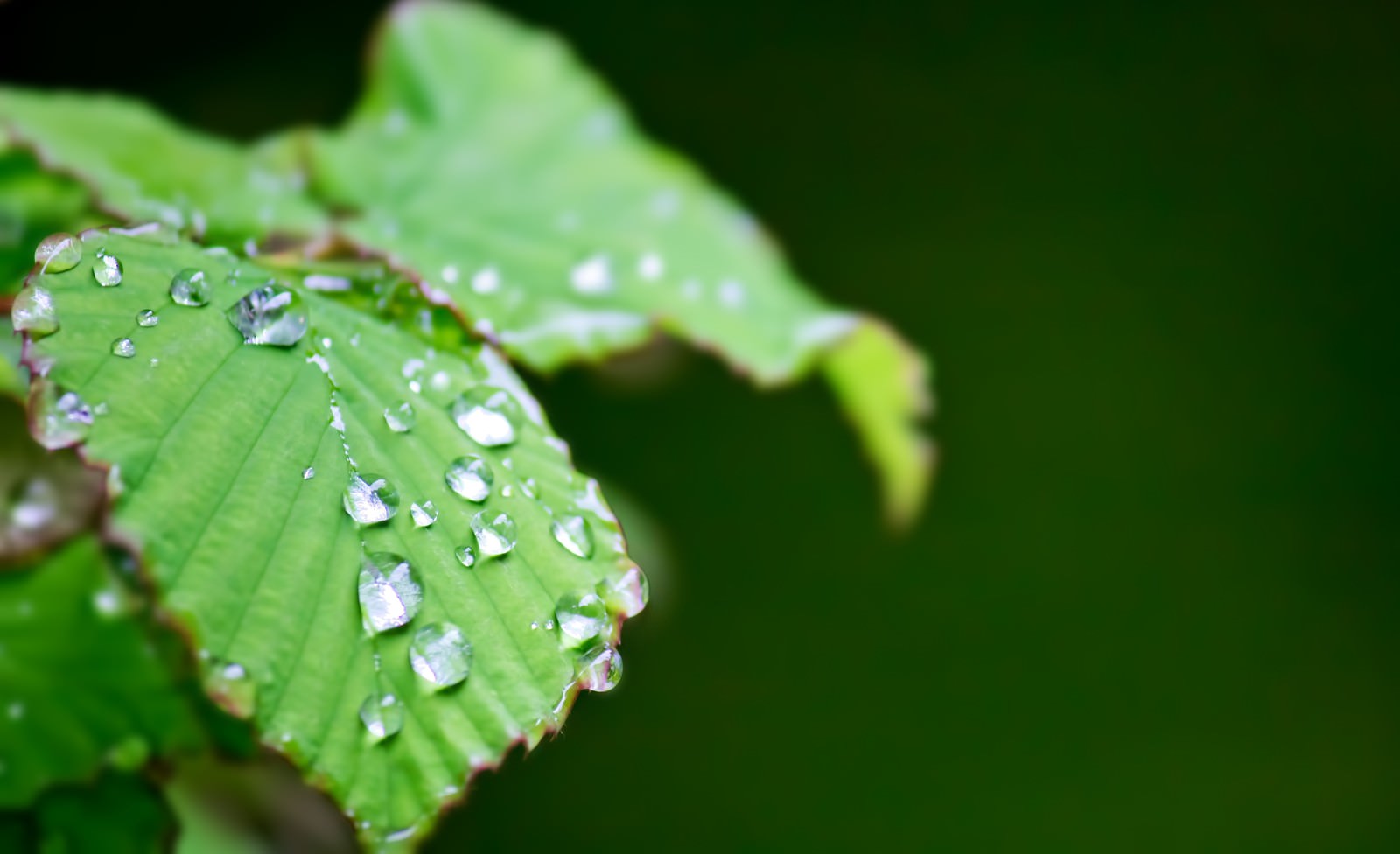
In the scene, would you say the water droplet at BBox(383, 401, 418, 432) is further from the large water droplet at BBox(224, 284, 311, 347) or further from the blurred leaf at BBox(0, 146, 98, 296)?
the blurred leaf at BBox(0, 146, 98, 296)

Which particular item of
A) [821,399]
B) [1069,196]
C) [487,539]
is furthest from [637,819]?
[487,539]

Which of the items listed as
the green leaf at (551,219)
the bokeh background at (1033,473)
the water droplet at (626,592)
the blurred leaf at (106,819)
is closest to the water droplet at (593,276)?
the green leaf at (551,219)

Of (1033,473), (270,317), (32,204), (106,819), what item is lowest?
(1033,473)

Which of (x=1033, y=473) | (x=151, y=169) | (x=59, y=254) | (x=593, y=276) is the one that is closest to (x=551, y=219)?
(x=593, y=276)

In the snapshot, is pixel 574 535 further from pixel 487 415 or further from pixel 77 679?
pixel 77 679

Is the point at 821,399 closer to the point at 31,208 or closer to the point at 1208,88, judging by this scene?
the point at 1208,88

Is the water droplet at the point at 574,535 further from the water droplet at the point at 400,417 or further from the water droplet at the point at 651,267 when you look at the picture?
the water droplet at the point at 651,267

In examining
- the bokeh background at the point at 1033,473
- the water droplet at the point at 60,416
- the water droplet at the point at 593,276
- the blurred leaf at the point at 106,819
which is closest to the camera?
the water droplet at the point at 60,416
